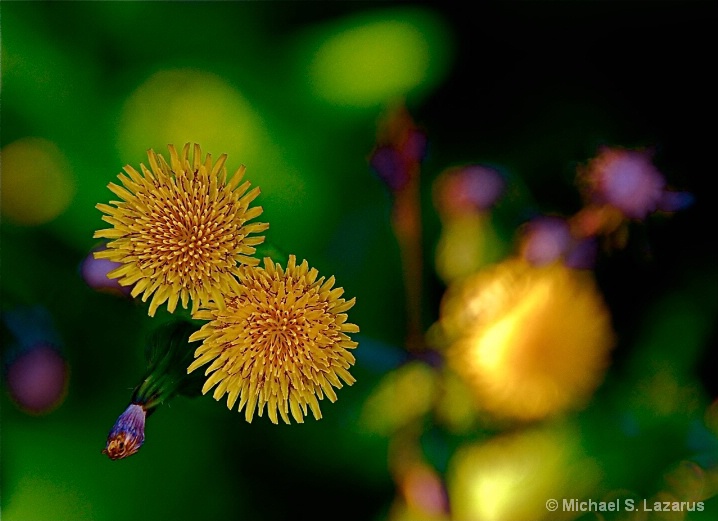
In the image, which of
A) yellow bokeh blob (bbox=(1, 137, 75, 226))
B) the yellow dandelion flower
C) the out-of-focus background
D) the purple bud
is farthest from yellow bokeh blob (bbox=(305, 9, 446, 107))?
the purple bud

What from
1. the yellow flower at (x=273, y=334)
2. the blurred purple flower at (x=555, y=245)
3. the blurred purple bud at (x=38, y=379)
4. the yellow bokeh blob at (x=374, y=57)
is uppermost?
the yellow bokeh blob at (x=374, y=57)

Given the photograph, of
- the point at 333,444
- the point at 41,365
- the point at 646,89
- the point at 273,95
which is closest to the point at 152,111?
the point at 273,95

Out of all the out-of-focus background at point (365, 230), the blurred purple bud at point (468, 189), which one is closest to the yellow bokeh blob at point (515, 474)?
the out-of-focus background at point (365, 230)

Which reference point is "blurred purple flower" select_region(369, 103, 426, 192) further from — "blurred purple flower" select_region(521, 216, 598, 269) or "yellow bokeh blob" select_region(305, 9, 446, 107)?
"blurred purple flower" select_region(521, 216, 598, 269)

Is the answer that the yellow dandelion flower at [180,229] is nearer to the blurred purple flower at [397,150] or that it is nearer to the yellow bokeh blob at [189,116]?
the yellow bokeh blob at [189,116]

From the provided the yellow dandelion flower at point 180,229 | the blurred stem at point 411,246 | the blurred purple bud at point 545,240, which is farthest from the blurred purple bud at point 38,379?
the blurred purple bud at point 545,240

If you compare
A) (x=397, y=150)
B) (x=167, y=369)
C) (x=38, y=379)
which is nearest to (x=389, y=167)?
(x=397, y=150)

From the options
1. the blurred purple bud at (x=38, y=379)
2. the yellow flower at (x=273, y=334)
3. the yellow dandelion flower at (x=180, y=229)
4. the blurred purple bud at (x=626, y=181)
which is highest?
the blurred purple bud at (x=626, y=181)
